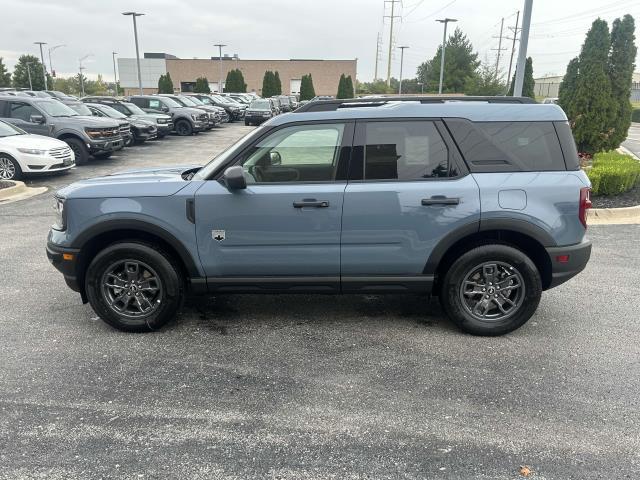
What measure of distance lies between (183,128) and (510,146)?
896 inches

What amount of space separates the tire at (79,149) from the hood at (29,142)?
200 cm

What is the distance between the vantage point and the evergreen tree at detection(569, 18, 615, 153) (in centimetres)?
1173

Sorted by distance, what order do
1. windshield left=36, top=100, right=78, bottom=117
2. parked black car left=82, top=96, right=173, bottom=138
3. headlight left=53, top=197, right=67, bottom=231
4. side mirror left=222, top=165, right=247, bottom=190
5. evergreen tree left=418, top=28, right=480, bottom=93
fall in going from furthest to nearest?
evergreen tree left=418, top=28, right=480, bottom=93, parked black car left=82, top=96, right=173, bottom=138, windshield left=36, top=100, right=78, bottom=117, headlight left=53, top=197, right=67, bottom=231, side mirror left=222, top=165, right=247, bottom=190

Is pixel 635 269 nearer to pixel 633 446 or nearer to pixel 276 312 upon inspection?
pixel 633 446

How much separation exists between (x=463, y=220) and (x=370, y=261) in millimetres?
810

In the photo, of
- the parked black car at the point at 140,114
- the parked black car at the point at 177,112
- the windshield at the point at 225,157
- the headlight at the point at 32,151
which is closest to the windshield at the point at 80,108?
the parked black car at the point at 140,114

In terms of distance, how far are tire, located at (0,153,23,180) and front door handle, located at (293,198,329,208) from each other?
10411mm

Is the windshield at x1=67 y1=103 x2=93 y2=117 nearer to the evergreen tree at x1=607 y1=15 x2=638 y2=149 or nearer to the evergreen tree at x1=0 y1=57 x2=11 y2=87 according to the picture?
the evergreen tree at x1=607 y1=15 x2=638 y2=149

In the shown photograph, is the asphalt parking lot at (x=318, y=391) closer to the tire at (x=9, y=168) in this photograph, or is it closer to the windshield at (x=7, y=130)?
the tire at (x=9, y=168)

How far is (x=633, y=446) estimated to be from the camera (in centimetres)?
289

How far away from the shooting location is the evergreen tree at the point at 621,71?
11.9 m

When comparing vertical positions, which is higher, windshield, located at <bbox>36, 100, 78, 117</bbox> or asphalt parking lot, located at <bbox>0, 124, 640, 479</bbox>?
windshield, located at <bbox>36, 100, 78, 117</bbox>

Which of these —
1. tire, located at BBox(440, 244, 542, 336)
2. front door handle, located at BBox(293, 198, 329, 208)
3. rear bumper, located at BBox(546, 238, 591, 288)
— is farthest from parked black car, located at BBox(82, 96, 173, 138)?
rear bumper, located at BBox(546, 238, 591, 288)

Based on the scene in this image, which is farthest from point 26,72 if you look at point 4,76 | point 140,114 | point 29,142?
point 29,142
